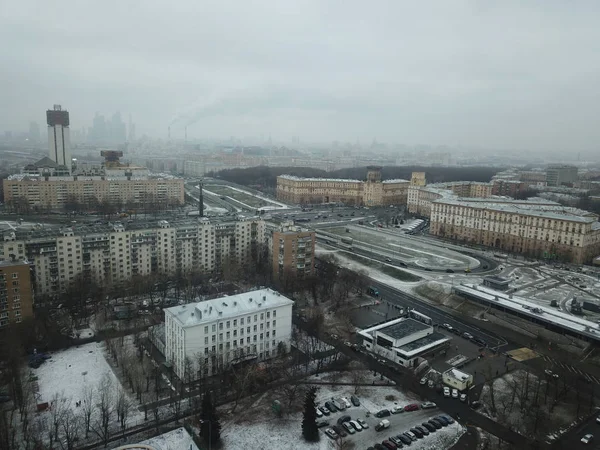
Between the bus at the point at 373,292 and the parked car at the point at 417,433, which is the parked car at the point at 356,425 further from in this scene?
the bus at the point at 373,292

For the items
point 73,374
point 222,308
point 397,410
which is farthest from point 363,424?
point 73,374

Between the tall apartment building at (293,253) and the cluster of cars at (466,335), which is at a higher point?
the tall apartment building at (293,253)

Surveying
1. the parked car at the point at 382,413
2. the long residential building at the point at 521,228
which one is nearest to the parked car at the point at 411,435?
the parked car at the point at 382,413

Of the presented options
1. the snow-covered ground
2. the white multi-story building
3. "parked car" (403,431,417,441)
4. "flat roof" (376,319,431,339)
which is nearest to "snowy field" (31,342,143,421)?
the snow-covered ground

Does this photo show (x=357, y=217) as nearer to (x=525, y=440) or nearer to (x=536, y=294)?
(x=536, y=294)

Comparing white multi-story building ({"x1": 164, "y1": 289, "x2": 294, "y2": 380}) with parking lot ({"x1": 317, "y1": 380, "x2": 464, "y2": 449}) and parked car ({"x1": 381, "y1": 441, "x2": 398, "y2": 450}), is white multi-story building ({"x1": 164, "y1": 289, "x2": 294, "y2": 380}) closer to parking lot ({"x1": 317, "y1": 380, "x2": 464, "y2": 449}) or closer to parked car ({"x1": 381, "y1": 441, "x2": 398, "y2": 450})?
parking lot ({"x1": 317, "y1": 380, "x2": 464, "y2": 449})

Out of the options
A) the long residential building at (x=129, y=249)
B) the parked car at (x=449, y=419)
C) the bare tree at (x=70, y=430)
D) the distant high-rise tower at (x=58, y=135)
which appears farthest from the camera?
the distant high-rise tower at (x=58, y=135)

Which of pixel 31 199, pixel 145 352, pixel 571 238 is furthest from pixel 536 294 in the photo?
pixel 31 199
